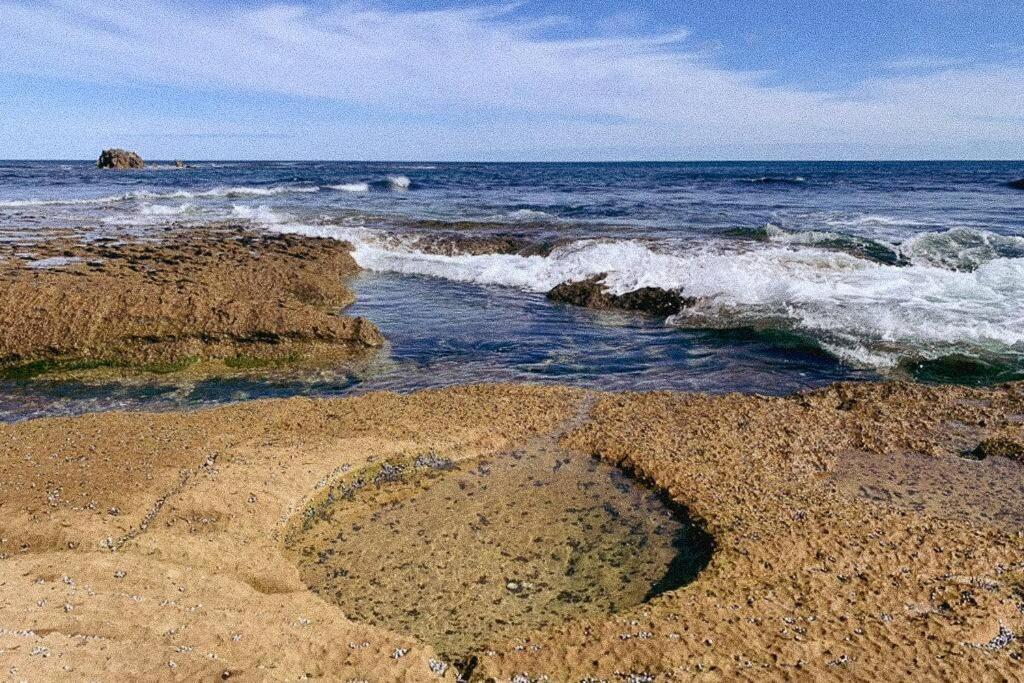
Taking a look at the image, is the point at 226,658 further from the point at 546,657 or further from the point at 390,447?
the point at 390,447

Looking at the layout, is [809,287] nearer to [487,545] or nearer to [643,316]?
[643,316]

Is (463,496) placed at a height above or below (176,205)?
below

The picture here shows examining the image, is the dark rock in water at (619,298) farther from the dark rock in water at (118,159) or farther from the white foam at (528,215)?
the dark rock in water at (118,159)

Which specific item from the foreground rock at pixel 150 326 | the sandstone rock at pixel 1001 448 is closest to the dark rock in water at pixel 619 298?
the foreground rock at pixel 150 326

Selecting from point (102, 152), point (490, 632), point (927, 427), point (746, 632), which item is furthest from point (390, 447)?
point (102, 152)

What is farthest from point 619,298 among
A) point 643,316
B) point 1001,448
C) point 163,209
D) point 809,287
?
point 163,209
